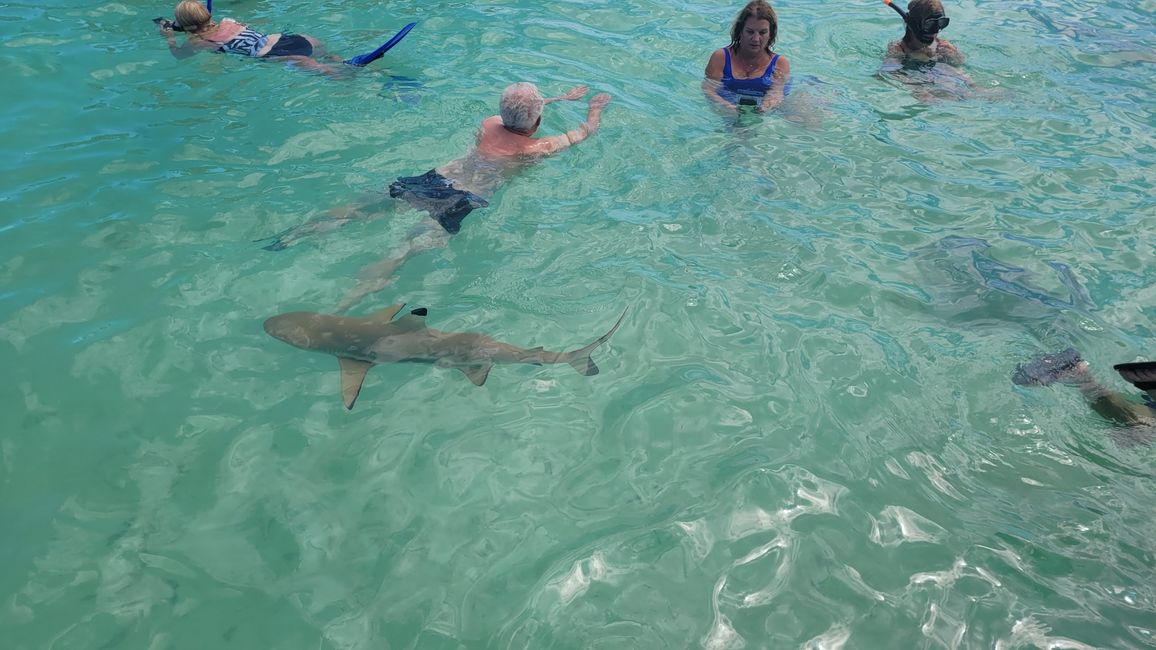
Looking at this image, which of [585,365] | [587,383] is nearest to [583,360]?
[585,365]

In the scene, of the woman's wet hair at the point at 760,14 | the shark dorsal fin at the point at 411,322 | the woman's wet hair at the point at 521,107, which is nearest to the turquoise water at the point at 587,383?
the shark dorsal fin at the point at 411,322

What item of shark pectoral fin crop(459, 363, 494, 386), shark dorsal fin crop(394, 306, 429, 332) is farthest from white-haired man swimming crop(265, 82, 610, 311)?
shark pectoral fin crop(459, 363, 494, 386)

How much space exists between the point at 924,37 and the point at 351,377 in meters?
7.91

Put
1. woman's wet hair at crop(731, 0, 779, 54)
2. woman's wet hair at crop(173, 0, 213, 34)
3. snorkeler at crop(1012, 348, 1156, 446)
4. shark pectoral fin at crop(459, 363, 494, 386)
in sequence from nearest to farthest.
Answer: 1. snorkeler at crop(1012, 348, 1156, 446)
2. shark pectoral fin at crop(459, 363, 494, 386)
3. woman's wet hair at crop(731, 0, 779, 54)
4. woman's wet hair at crop(173, 0, 213, 34)

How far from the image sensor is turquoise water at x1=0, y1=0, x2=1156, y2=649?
3.34 metres

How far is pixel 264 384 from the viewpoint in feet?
14.5

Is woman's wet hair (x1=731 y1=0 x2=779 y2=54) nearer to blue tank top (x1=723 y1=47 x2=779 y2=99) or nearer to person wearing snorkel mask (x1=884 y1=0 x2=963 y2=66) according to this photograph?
blue tank top (x1=723 y1=47 x2=779 y2=99)

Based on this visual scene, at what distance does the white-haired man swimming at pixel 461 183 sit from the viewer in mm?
5527

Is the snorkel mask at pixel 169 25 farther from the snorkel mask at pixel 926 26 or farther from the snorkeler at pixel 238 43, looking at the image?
the snorkel mask at pixel 926 26

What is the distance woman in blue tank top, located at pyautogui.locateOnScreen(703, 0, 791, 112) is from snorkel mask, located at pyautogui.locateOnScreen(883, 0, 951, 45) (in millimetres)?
1753

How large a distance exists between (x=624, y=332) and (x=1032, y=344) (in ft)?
8.77

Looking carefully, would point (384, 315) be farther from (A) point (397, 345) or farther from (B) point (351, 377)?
(B) point (351, 377)

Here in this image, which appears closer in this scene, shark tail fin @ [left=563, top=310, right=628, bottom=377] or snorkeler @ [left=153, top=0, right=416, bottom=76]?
shark tail fin @ [left=563, top=310, right=628, bottom=377]

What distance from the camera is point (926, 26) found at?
850 cm
